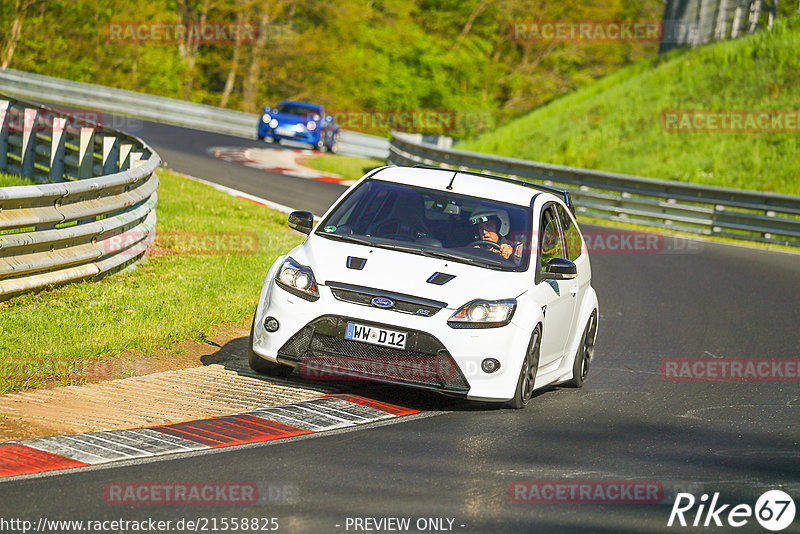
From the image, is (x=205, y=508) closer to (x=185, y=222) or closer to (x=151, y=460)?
(x=151, y=460)

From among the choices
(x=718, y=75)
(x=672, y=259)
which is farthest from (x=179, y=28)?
(x=672, y=259)

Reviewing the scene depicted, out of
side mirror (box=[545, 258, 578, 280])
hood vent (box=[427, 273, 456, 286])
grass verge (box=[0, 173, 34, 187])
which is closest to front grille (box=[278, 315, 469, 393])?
hood vent (box=[427, 273, 456, 286])

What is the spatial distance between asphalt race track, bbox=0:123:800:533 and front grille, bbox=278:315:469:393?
0.32 metres

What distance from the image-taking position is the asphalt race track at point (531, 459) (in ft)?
17.1

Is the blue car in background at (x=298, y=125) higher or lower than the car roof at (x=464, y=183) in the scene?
lower

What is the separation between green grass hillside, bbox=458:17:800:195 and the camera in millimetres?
27938

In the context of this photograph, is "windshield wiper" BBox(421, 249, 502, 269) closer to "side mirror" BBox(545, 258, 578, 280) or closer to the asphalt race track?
"side mirror" BBox(545, 258, 578, 280)
